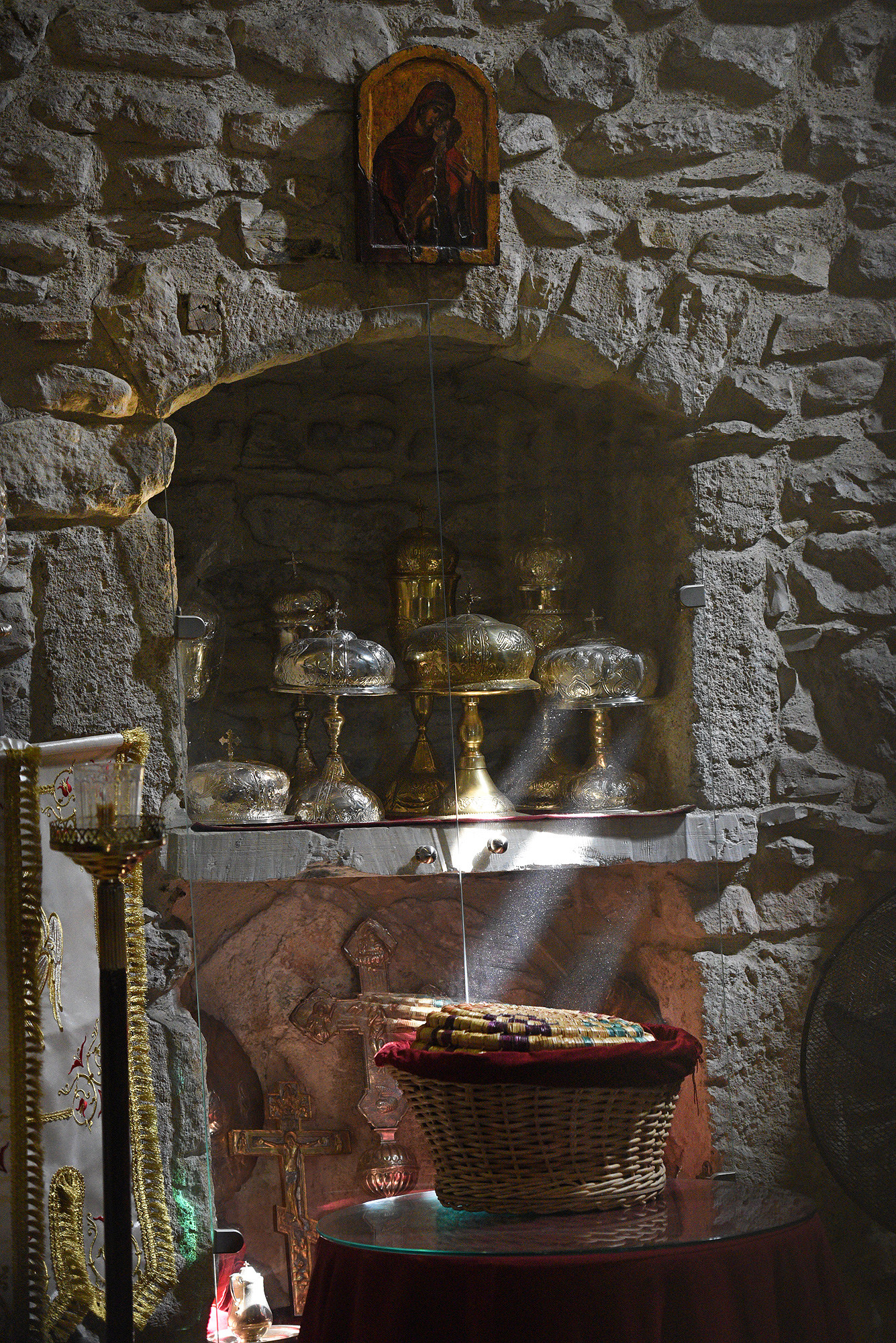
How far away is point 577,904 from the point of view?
235 centimetres

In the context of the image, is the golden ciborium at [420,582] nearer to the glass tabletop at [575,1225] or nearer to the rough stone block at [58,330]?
the rough stone block at [58,330]

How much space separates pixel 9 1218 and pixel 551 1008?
0.90 meters

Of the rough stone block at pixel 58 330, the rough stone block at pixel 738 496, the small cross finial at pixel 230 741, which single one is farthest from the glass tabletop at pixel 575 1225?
the rough stone block at pixel 58 330

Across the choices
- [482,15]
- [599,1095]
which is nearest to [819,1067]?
[599,1095]

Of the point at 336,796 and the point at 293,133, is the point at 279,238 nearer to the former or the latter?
the point at 293,133

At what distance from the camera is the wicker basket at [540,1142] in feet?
6.03

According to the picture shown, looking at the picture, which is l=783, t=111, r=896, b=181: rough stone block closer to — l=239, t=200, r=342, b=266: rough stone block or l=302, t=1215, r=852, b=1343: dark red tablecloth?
l=239, t=200, r=342, b=266: rough stone block

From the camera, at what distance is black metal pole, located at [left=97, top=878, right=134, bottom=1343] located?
5.34 ft

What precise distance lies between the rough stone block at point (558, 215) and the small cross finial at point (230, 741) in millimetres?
1148

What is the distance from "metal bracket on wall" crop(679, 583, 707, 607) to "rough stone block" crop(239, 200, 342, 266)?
94 cm

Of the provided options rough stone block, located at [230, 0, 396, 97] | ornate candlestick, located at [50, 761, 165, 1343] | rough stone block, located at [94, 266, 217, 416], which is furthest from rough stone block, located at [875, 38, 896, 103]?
ornate candlestick, located at [50, 761, 165, 1343]

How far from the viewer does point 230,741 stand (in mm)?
2361

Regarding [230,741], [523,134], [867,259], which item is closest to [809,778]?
[867,259]

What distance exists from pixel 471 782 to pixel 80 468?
92 centimetres
